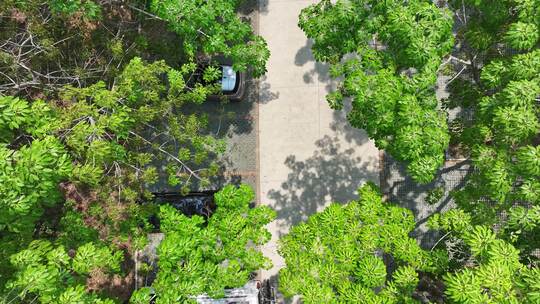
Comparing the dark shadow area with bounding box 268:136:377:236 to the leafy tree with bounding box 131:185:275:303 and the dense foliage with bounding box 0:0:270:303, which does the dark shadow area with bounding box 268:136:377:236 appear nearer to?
the dense foliage with bounding box 0:0:270:303

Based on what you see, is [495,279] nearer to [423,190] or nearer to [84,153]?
[423,190]

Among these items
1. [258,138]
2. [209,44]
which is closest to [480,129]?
[209,44]

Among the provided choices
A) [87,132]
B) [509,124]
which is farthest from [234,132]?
[509,124]

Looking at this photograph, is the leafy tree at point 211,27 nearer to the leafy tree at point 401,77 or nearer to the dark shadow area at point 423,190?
the leafy tree at point 401,77

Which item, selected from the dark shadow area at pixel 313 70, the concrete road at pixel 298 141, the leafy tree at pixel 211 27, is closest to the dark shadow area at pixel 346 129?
the concrete road at pixel 298 141

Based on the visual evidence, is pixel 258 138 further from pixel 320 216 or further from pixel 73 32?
pixel 73 32

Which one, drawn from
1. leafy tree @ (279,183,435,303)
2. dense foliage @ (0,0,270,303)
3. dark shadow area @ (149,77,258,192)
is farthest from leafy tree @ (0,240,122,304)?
dark shadow area @ (149,77,258,192)
